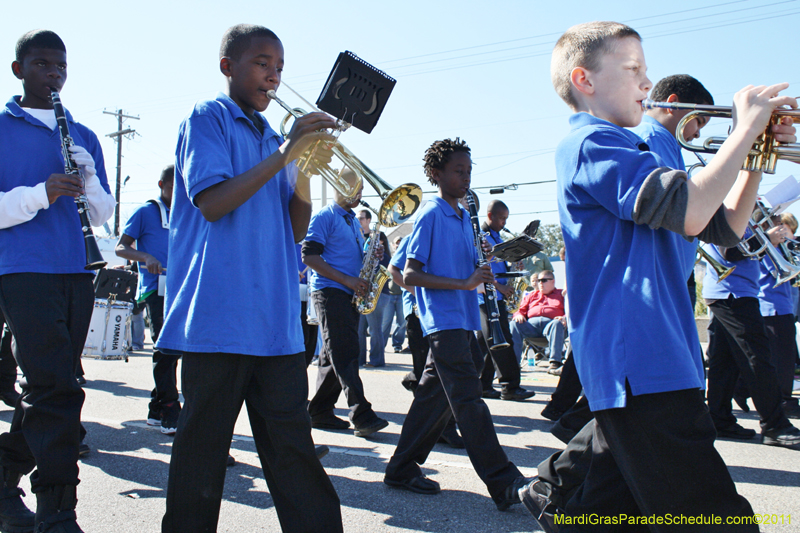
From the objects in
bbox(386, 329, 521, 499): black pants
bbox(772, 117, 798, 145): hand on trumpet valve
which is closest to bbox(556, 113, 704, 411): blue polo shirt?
bbox(772, 117, 798, 145): hand on trumpet valve

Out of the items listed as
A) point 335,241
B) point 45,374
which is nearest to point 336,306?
point 335,241

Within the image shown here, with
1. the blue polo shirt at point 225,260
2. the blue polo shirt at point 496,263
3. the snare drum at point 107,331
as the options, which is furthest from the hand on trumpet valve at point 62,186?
the snare drum at point 107,331

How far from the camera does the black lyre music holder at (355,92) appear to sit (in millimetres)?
2574

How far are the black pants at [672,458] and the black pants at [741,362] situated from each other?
12.2 ft

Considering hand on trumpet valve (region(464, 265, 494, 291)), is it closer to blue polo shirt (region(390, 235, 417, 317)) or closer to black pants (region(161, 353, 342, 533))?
blue polo shirt (region(390, 235, 417, 317))

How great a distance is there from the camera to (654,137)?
8.05ft

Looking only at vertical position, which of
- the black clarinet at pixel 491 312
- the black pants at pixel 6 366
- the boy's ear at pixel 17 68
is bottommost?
the black pants at pixel 6 366

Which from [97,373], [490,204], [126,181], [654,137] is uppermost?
[126,181]

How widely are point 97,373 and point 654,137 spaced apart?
817cm

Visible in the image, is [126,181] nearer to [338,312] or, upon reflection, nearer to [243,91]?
[338,312]

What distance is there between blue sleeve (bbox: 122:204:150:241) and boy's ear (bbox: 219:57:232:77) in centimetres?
347

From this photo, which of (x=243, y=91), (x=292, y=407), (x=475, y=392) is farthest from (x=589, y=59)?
(x=475, y=392)

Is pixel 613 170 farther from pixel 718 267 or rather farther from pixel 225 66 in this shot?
pixel 718 267

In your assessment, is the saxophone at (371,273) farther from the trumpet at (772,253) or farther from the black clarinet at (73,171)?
the trumpet at (772,253)
